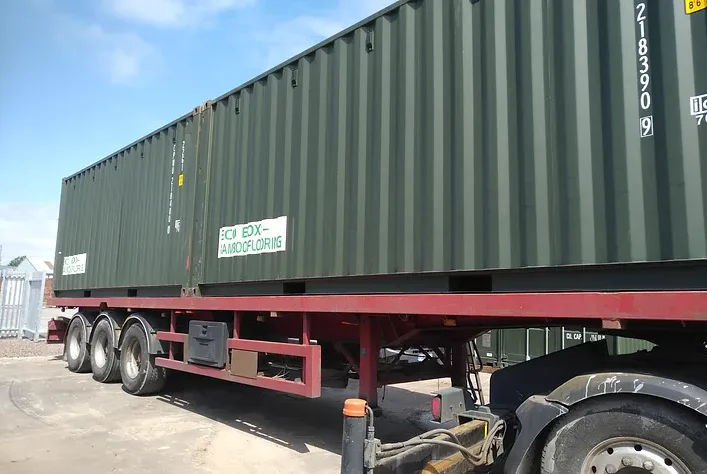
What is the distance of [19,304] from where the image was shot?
59.2ft

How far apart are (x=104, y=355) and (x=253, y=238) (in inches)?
201

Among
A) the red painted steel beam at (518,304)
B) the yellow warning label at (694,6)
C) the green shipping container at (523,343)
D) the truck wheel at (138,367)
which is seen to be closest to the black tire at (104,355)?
the truck wheel at (138,367)

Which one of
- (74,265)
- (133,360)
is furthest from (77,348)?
(133,360)

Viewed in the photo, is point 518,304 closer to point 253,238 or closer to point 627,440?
point 627,440

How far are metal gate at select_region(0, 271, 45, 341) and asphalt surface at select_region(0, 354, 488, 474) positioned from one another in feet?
31.2

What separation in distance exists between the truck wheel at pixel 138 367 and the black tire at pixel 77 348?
1.91 m

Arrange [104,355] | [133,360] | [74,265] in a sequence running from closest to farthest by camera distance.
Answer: [133,360] → [104,355] → [74,265]

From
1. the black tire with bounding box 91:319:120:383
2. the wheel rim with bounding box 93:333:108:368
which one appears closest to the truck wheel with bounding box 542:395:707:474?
the black tire with bounding box 91:319:120:383

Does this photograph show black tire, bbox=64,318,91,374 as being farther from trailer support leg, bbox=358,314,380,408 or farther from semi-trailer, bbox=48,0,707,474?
trailer support leg, bbox=358,314,380,408

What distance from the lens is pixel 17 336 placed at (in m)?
18.1

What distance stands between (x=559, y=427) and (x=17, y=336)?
1956 cm

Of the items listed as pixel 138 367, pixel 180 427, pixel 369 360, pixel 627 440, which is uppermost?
pixel 369 360

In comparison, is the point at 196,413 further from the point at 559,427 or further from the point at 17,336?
the point at 17,336

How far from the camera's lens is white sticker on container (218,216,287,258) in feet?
18.1
